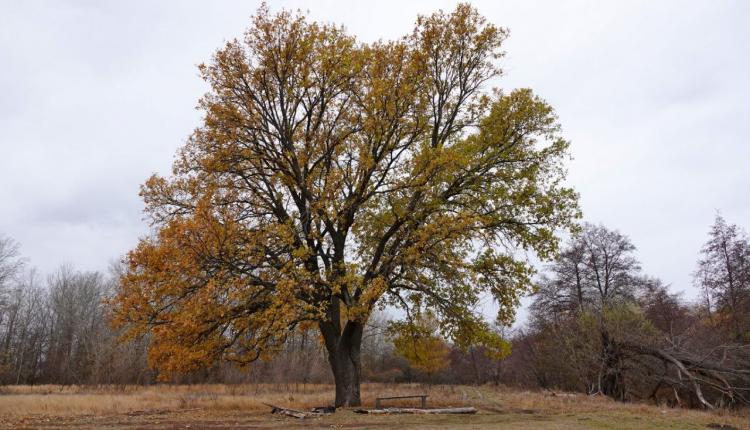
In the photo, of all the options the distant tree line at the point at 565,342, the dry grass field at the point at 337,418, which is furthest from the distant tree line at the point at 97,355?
the dry grass field at the point at 337,418

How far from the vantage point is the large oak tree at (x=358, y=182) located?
51.9 feet

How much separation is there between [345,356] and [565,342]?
53.4 feet

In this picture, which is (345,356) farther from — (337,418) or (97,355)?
(97,355)

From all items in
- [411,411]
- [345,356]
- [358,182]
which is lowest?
[411,411]

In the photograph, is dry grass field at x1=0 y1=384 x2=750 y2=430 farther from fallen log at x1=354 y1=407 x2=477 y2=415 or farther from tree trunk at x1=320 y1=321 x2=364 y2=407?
tree trunk at x1=320 y1=321 x2=364 y2=407

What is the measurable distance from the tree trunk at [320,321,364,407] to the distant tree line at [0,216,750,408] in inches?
59.3

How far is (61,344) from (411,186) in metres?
56.4

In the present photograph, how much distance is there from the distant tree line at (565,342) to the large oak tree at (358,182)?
201 centimetres

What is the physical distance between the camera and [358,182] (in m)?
18.2

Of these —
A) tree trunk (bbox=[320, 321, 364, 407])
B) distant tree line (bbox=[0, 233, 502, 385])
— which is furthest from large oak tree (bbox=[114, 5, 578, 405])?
distant tree line (bbox=[0, 233, 502, 385])

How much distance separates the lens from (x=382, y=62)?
17766 millimetres

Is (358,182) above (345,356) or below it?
above

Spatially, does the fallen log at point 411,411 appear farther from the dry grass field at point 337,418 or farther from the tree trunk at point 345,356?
the tree trunk at point 345,356

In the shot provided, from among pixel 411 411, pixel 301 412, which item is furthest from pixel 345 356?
pixel 411 411
